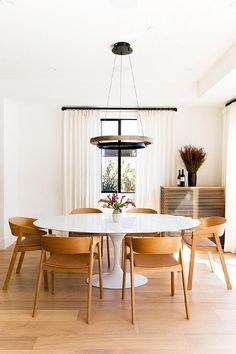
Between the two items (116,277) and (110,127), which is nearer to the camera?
(116,277)

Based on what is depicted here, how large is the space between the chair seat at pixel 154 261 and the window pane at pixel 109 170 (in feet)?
9.27

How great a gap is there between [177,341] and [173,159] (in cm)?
366

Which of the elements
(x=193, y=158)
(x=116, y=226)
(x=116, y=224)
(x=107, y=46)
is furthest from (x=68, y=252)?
(x=193, y=158)

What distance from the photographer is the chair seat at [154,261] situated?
9.50ft

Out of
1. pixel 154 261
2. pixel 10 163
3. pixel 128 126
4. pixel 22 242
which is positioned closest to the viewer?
pixel 154 261

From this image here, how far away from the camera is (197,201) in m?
5.27

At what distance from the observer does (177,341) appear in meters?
2.42

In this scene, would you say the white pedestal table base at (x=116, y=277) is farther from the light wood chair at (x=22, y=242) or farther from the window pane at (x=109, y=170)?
the window pane at (x=109, y=170)

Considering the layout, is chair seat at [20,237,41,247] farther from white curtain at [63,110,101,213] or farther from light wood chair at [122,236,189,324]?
white curtain at [63,110,101,213]

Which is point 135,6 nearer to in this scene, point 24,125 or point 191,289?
point 191,289

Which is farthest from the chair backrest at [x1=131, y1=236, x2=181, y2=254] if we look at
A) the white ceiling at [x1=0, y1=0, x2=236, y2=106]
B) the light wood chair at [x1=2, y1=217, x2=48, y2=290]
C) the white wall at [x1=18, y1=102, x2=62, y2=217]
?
the white wall at [x1=18, y1=102, x2=62, y2=217]

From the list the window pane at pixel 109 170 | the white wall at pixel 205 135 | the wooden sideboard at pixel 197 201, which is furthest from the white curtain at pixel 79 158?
the white wall at pixel 205 135

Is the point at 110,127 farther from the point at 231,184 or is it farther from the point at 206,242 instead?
the point at 206,242

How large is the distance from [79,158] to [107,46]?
2322mm
